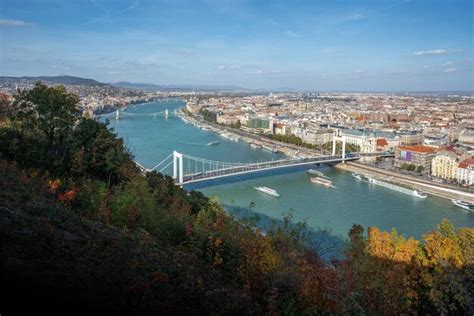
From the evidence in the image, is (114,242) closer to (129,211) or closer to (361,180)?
(129,211)

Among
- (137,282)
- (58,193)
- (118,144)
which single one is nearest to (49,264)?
(137,282)

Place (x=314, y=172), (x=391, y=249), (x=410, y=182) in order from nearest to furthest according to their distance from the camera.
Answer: (x=391, y=249)
(x=410, y=182)
(x=314, y=172)

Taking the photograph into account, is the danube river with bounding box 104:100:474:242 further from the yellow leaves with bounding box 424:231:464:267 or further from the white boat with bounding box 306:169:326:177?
the yellow leaves with bounding box 424:231:464:267

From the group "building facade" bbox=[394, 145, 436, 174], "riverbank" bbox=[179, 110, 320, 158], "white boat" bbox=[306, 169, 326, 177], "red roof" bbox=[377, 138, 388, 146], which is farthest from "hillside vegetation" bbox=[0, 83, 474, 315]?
"red roof" bbox=[377, 138, 388, 146]

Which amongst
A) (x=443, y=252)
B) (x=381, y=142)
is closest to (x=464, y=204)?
(x=443, y=252)

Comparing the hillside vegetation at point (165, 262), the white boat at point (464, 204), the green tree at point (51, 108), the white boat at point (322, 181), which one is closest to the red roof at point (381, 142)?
the white boat at point (322, 181)

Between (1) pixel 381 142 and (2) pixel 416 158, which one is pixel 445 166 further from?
(1) pixel 381 142
